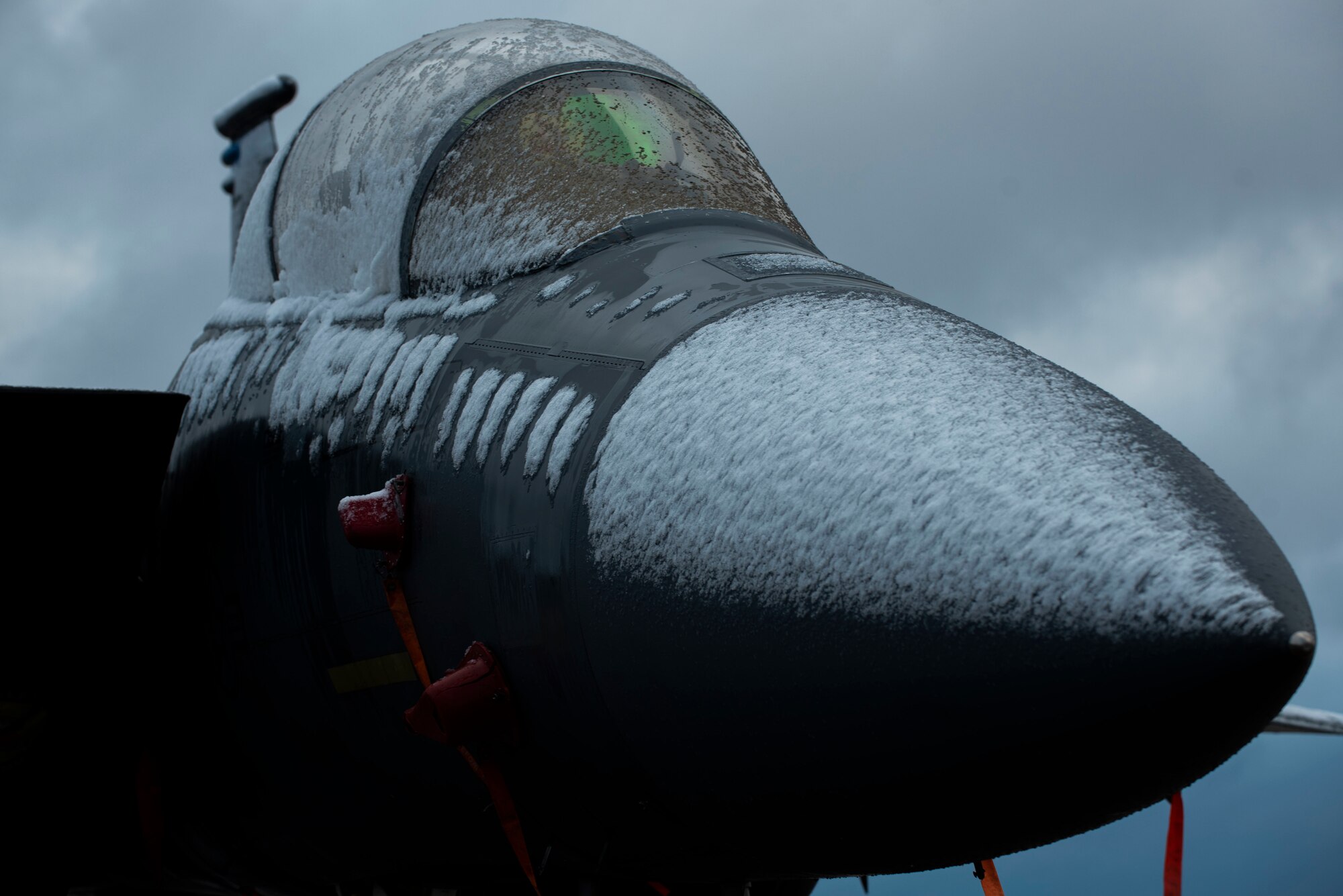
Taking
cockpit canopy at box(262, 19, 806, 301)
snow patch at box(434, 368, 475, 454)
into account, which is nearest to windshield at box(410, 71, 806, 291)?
cockpit canopy at box(262, 19, 806, 301)

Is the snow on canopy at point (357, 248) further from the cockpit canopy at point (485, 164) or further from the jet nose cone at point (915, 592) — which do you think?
the jet nose cone at point (915, 592)

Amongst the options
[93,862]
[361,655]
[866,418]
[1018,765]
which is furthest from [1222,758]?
[93,862]

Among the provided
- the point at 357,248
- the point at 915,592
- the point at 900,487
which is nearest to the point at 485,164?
the point at 357,248

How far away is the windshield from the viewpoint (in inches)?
114

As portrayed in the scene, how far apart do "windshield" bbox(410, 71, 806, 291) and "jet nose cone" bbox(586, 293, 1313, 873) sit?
0.86 metres

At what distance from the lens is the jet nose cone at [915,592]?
5.21ft

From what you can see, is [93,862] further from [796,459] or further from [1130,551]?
[1130,551]

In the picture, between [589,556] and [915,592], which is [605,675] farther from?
[915,592]

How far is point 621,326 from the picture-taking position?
2340 mm

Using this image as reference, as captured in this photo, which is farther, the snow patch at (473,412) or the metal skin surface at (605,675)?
the snow patch at (473,412)

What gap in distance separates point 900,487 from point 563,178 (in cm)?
157

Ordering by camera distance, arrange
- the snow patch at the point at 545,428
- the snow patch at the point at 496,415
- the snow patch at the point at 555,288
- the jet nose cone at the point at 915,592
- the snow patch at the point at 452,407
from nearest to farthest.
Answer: the jet nose cone at the point at 915,592 < the snow patch at the point at 545,428 < the snow patch at the point at 496,415 < the snow patch at the point at 452,407 < the snow patch at the point at 555,288

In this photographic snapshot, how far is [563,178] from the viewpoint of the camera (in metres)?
3.04

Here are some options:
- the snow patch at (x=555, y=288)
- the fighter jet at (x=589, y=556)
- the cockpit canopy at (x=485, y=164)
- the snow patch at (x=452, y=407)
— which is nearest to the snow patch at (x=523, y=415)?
the fighter jet at (x=589, y=556)
